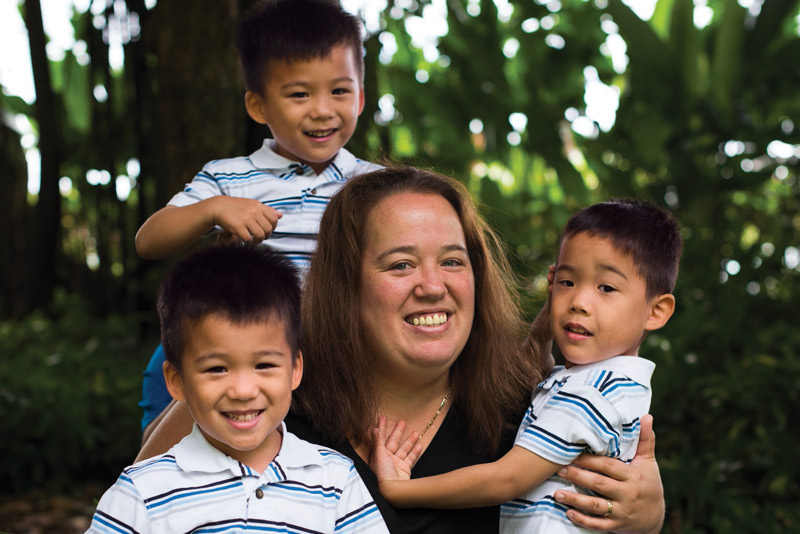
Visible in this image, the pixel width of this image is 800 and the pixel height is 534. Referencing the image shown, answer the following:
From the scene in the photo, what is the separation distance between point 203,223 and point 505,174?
5.67 metres

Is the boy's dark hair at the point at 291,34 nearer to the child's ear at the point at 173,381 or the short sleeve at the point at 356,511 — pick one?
the child's ear at the point at 173,381

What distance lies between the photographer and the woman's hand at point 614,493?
1.96m

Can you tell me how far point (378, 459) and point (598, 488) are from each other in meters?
0.49

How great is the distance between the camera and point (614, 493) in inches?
78.0

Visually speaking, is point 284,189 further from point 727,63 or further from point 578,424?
point 727,63

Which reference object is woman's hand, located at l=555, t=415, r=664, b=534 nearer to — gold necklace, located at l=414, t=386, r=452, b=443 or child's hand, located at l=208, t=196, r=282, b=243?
gold necklace, located at l=414, t=386, r=452, b=443

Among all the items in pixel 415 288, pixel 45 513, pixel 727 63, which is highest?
pixel 727 63

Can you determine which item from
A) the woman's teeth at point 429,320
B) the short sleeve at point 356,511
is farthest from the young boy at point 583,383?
A: the woman's teeth at point 429,320

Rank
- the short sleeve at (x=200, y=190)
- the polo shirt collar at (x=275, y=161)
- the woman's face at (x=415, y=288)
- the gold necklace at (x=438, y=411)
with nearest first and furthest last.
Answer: the woman's face at (x=415, y=288)
the gold necklace at (x=438, y=411)
the short sleeve at (x=200, y=190)
the polo shirt collar at (x=275, y=161)

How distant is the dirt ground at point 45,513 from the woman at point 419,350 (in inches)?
Result: 99.3

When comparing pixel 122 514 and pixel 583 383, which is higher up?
pixel 583 383

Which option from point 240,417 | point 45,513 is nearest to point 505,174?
point 45,513

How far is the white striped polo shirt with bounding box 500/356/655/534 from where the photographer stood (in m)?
1.93

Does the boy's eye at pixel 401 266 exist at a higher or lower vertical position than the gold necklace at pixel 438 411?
higher
